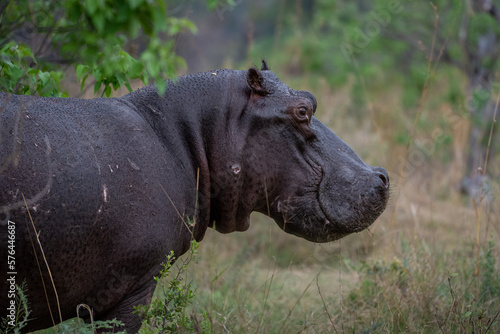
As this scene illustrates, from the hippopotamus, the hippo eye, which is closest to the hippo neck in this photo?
the hippopotamus

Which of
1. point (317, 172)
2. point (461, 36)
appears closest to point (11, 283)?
point (317, 172)

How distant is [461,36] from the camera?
28.8ft

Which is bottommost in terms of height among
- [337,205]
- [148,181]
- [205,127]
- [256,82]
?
[337,205]

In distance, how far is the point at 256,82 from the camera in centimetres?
297

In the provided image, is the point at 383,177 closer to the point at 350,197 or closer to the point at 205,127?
the point at 350,197

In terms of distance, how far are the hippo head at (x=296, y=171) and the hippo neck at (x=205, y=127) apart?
0.08 feet

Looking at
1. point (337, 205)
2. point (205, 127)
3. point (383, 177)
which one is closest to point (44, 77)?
point (205, 127)

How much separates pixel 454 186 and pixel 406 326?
512 centimetres

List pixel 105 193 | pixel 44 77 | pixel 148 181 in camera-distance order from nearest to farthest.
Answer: pixel 105 193 < pixel 148 181 < pixel 44 77

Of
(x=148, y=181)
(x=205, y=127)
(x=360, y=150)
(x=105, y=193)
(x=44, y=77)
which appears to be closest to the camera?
(x=105, y=193)

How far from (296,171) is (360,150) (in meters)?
5.15

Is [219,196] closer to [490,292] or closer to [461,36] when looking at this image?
[490,292]

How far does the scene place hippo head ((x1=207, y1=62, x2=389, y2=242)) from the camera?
115 inches

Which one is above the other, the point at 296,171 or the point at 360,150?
the point at 360,150
